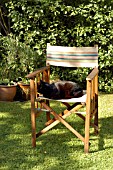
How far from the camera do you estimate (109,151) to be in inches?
139

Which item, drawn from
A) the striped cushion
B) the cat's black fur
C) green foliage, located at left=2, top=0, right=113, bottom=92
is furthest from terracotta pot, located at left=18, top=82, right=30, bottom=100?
the cat's black fur

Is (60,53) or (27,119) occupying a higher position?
(60,53)

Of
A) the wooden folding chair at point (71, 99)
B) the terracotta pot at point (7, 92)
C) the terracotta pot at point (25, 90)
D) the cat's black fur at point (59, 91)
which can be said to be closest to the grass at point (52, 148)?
the wooden folding chair at point (71, 99)

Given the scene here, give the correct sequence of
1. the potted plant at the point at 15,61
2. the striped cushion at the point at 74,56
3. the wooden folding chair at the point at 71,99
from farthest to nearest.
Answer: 1. the potted plant at the point at 15,61
2. the striped cushion at the point at 74,56
3. the wooden folding chair at the point at 71,99

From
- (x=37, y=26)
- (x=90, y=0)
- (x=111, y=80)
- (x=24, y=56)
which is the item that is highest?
(x=90, y=0)

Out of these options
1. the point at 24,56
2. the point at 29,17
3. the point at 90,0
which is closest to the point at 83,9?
the point at 90,0

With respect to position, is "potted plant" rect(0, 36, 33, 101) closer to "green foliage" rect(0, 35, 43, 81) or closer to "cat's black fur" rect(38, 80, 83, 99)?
"green foliage" rect(0, 35, 43, 81)

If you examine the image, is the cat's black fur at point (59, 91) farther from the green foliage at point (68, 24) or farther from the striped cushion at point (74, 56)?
the green foliage at point (68, 24)

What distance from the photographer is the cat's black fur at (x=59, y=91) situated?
146 inches

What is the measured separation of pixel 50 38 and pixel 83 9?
30.0 inches

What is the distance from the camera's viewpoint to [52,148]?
3.62 meters

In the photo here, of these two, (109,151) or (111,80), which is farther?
(111,80)

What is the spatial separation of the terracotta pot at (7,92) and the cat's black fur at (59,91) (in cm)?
179

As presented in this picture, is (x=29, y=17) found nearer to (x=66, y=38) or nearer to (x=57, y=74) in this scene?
(x=66, y=38)
